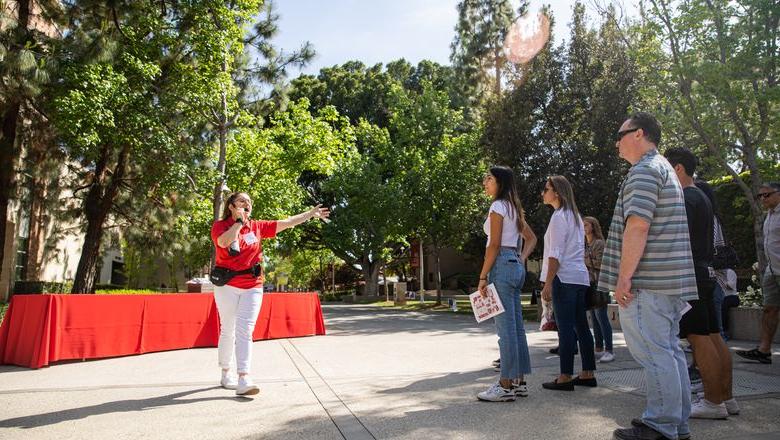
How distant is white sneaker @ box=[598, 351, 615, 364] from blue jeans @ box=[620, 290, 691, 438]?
3.40 m

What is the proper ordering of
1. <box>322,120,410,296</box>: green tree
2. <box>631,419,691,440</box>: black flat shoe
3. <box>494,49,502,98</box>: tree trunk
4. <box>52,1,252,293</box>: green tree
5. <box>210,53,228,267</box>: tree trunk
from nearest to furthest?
<box>631,419,691,440</box>: black flat shoe
<box>52,1,252,293</box>: green tree
<box>210,53,228,267</box>: tree trunk
<box>322,120,410,296</box>: green tree
<box>494,49,502,98</box>: tree trunk

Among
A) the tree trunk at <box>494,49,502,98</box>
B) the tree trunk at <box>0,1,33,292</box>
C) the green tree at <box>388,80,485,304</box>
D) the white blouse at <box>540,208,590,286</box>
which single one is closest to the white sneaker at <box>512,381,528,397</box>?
the white blouse at <box>540,208,590,286</box>

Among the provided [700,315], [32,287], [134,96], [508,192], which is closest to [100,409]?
[508,192]

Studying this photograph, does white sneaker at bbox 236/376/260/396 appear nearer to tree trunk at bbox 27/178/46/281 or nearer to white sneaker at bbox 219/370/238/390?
white sneaker at bbox 219/370/238/390

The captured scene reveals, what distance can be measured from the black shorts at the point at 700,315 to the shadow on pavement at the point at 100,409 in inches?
137

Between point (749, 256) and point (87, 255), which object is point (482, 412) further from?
point (749, 256)

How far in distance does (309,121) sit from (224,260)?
57.4 ft

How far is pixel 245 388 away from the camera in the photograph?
4.83 m

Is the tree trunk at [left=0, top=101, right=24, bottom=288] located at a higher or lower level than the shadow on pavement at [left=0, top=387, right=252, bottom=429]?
higher

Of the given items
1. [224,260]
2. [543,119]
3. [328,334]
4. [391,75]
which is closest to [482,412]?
[224,260]

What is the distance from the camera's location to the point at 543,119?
20.6 m

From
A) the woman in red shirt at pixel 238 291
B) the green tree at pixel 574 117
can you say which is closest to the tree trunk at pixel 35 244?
the green tree at pixel 574 117

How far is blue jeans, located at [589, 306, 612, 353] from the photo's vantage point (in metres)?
6.74

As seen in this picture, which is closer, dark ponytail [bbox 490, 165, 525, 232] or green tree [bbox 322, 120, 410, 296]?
dark ponytail [bbox 490, 165, 525, 232]
